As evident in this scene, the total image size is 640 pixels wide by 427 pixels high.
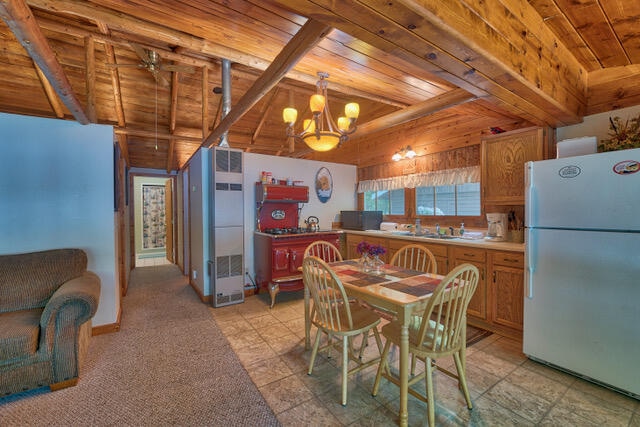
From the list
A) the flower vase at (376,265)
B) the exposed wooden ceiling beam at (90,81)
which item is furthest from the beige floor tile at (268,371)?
the exposed wooden ceiling beam at (90,81)

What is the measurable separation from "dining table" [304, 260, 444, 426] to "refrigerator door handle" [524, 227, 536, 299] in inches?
33.8

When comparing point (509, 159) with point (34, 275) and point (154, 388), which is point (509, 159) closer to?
point (154, 388)

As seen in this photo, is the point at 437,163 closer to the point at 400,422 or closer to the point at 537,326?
the point at 537,326

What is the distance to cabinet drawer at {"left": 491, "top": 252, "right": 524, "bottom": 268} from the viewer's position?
2637mm

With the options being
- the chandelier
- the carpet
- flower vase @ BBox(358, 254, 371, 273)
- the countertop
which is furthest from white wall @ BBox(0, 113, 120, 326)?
the countertop

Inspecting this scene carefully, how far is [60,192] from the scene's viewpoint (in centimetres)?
269

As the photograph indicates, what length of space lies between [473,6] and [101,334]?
4.13m

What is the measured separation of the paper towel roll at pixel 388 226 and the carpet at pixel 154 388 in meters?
2.92

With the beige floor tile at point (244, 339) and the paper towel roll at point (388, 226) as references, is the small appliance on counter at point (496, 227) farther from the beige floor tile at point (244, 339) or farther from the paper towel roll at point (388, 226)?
the beige floor tile at point (244, 339)

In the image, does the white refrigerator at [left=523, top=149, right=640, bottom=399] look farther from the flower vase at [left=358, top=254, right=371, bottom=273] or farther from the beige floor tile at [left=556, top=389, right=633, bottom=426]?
the flower vase at [left=358, top=254, right=371, bottom=273]

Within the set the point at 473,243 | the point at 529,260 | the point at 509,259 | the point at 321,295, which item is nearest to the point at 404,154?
the point at 473,243

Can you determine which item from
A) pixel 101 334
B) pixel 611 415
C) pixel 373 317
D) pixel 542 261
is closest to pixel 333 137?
pixel 373 317

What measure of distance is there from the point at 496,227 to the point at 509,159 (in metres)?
0.79

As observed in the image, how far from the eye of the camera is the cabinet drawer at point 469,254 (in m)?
2.94
